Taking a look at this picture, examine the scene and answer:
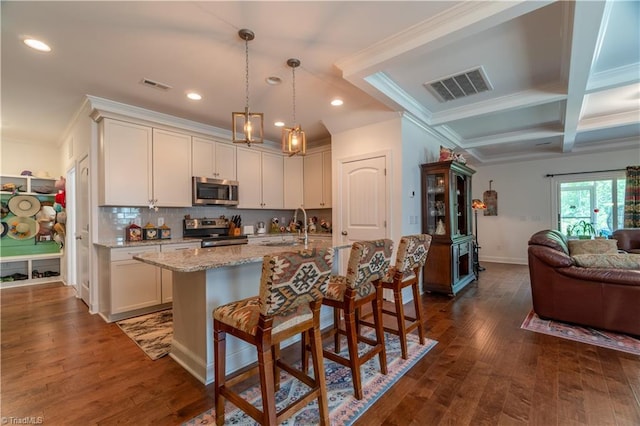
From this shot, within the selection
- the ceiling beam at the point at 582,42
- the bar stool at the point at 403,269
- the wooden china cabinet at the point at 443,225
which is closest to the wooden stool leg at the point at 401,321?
the bar stool at the point at 403,269

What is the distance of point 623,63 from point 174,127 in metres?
5.14

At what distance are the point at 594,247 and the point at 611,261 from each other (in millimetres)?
940

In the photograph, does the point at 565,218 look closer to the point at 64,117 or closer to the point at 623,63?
the point at 623,63

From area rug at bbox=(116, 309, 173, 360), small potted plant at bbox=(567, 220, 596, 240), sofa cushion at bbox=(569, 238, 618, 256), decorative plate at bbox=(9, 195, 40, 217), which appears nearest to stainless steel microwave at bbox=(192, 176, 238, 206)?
area rug at bbox=(116, 309, 173, 360)

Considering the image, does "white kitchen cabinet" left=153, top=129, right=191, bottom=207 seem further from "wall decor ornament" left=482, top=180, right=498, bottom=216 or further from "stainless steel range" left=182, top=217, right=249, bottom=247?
"wall decor ornament" left=482, top=180, right=498, bottom=216

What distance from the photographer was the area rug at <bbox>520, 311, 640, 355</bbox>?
2.54 metres

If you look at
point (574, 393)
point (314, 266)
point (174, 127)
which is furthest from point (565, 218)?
point (174, 127)

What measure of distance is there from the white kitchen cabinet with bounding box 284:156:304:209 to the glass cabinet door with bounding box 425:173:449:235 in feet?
7.72

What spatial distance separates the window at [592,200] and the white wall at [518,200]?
0.59 ft

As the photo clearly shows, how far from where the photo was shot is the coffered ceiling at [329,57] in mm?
2002

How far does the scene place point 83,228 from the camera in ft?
13.0

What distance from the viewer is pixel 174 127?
4.05m

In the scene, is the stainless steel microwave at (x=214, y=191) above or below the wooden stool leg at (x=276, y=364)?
above

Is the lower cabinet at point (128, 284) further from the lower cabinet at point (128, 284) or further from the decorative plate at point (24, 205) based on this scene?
the decorative plate at point (24, 205)
